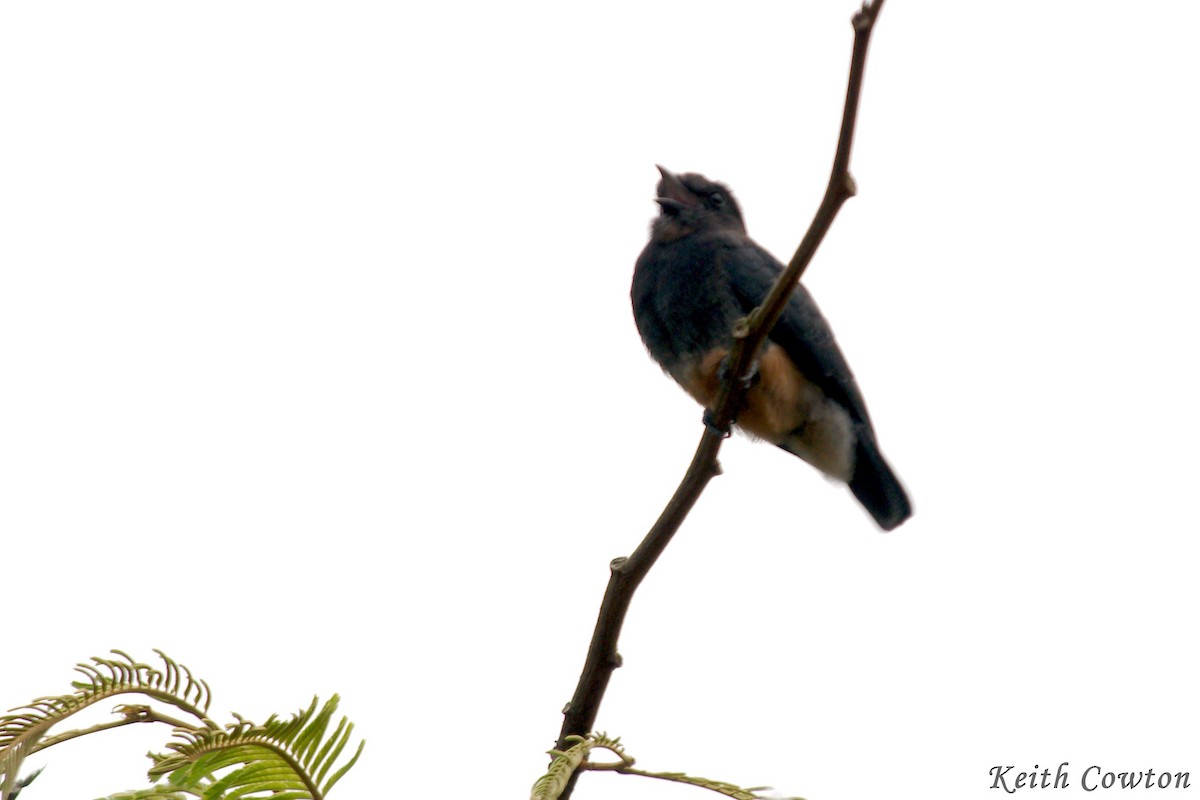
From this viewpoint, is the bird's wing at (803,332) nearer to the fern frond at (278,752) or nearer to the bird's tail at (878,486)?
the bird's tail at (878,486)

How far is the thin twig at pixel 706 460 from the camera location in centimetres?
247

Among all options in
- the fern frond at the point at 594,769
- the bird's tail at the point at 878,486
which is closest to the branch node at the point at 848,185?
the fern frond at the point at 594,769

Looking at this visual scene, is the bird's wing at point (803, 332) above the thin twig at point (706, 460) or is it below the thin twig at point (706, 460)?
above

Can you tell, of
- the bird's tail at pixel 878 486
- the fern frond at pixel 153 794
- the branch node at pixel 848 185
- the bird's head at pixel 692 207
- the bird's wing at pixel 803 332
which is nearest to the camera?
the fern frond at pixel 153 794

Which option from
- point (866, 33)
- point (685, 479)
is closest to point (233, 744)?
point (685, 479)

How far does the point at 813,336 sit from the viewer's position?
6398mm

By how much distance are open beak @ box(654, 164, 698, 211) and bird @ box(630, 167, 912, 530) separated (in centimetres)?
6

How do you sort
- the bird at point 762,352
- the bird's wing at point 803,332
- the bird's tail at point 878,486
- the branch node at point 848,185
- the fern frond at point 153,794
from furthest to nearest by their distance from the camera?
the bird's tail at point 878,486 < the bird's wing at point 803,332 < the bird at point 762,352 < the branch node at point 848,185 < the fern frond at point 153,794

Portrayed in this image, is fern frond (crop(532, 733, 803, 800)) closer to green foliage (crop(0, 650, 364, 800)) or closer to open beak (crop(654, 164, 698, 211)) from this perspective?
green foliage (crop(0, 650, 364, 800))

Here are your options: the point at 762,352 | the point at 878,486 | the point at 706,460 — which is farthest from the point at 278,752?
the point at 878,486

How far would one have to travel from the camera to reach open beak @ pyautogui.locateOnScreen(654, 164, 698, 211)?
725 cm

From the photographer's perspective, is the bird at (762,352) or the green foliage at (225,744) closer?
the green foliage at (225,744)

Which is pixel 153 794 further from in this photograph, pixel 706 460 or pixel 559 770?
pixel 706 460

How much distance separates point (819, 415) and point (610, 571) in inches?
144
